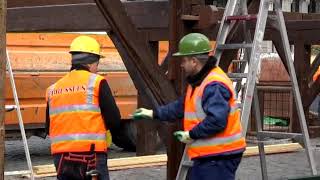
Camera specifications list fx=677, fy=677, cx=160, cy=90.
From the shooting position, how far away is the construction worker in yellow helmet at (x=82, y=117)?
5102 mm

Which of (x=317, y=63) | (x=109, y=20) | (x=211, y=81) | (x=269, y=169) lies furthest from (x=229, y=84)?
(x=317, y=63)

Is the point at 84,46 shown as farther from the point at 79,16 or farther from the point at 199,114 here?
the point at 79,16

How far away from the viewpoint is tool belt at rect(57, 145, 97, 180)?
5.14 metres

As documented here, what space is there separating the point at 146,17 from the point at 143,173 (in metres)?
3.11

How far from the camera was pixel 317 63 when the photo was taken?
13.2 metres

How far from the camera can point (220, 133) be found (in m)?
4.92

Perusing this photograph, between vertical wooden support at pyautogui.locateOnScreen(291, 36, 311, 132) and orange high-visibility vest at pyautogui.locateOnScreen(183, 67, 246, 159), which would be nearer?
orange high-visibility vest at pyautogui.locateOnScreen(183, 67, 246, 159)

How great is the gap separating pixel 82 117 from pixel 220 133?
3.42 ft

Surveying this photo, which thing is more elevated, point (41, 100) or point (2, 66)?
point (2, 66)

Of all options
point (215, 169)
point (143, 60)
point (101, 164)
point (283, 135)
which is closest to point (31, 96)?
point (143, 60)

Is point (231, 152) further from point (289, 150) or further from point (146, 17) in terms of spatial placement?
point (289, 150)

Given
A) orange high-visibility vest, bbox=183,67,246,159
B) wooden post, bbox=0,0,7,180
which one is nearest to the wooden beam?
orange high-visibility vest, bbox=183,67,246,159

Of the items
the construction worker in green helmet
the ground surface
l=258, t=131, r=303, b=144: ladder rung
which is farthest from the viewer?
the ground surface

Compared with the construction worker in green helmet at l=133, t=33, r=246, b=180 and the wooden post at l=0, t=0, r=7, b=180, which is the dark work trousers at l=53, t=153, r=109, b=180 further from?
the wooden post at l=0, t=0, r=7, b=180
